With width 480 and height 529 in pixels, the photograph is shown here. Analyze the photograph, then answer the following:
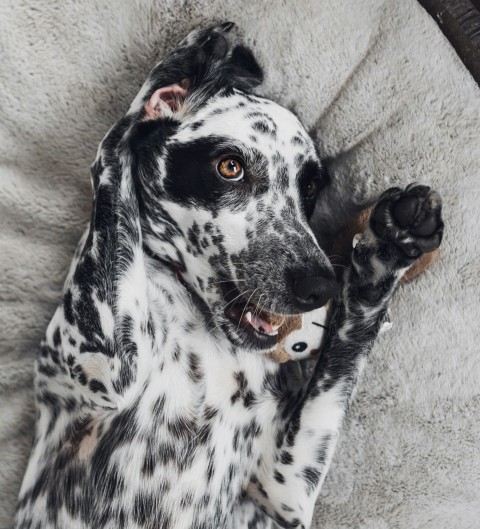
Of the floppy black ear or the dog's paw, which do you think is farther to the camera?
the floppy black ear

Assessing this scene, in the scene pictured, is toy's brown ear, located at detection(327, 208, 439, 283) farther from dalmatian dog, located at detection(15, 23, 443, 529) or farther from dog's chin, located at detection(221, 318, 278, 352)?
dog's chin, located at detection(221, 318, 278, 352)

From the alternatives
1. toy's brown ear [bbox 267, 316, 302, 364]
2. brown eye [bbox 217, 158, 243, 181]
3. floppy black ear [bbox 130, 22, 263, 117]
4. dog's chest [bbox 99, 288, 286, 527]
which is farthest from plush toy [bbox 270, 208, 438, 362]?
floppy black ear [bbox 130, 22, 263, 117]

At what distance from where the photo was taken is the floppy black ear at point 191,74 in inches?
78.0

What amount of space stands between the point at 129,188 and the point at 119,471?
82 centimetres

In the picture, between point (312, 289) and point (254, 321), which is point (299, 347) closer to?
point (254, 321)

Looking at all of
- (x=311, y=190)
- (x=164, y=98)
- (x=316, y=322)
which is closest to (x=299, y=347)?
(x=316, y=322)

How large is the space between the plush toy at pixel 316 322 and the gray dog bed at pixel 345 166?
0.24 ft

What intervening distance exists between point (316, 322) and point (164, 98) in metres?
0.81

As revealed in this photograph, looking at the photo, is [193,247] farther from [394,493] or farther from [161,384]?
[394,493]

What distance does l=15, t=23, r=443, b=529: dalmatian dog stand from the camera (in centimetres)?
192

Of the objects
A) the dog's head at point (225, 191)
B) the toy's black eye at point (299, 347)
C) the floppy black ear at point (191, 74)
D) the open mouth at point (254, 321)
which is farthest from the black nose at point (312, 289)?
the floppy black ear at point (191, 74)

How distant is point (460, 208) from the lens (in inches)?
84.3

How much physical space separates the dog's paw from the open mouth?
15.9 inches

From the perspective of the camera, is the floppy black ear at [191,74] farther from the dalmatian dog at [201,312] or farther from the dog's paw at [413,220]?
the dog's paw at [413,220]
